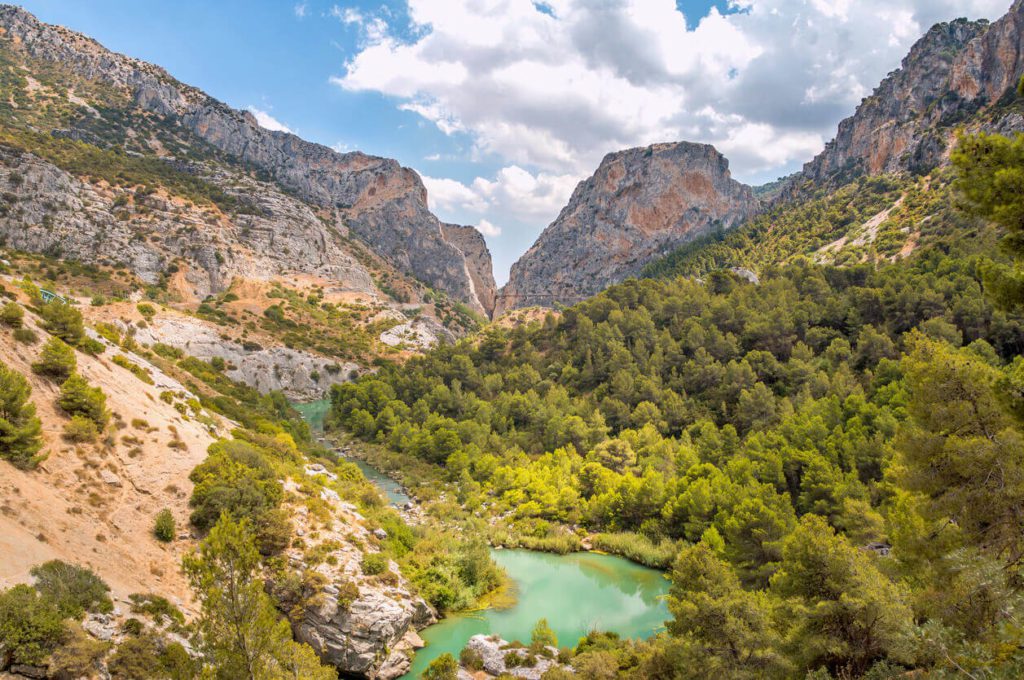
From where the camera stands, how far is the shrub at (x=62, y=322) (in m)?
26.5

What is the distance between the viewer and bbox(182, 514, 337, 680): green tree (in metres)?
11.7

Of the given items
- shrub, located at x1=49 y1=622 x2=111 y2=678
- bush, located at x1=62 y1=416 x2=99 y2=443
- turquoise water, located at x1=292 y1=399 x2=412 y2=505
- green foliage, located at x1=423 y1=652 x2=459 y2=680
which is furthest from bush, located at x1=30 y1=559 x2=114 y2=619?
turquoise water, located at x1=292 y1=399 x2=412 y2=505

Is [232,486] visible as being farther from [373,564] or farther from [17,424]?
[17,424]

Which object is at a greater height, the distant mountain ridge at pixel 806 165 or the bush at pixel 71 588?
the distant mountain ridge at pixel 806 165

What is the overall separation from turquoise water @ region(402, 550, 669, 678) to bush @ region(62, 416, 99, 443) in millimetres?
16591

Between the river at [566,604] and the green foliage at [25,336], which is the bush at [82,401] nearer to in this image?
the green foliage at [25,336]

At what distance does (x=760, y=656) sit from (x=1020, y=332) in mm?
44505

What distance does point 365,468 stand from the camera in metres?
55.5

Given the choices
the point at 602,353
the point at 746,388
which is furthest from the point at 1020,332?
the point at 602,353

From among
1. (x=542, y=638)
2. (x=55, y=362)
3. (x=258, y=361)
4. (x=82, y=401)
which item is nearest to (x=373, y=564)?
(x=542, y=638)

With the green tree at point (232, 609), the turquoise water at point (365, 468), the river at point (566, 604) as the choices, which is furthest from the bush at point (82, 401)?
the turquoise water at point (365, 468)

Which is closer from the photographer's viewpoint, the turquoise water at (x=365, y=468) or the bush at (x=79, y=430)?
the bush at (x=79, y=430)

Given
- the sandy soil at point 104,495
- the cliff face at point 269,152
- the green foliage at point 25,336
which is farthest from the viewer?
the cliff face at point 269,152

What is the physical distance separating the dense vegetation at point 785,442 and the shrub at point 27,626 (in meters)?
16.6
